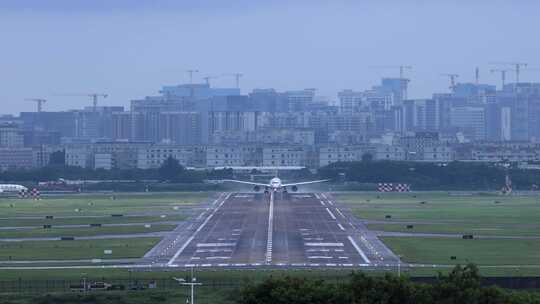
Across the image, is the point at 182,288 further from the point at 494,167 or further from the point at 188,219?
the point at 494,167

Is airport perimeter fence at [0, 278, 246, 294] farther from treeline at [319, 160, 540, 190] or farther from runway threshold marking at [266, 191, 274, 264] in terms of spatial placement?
treeline at [319, 160, 540, 190]

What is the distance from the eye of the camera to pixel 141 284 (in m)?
59.4

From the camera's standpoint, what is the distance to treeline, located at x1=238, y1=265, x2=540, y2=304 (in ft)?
146

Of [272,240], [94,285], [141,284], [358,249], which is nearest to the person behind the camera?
[94,285]

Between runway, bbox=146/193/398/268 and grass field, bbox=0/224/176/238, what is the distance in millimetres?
1931

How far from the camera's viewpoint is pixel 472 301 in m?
44.1

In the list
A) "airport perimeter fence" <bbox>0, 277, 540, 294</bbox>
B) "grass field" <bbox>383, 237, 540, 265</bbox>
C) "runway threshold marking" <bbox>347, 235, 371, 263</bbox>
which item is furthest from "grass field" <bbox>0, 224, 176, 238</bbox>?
"airport perimeter fence" <bbox>0, 277, 540, 294</bbox>

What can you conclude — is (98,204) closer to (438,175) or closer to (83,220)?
(83,220)

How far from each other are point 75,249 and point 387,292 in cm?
3414

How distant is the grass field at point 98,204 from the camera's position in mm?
111812

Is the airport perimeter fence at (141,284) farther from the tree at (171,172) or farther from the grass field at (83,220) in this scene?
the tree at (171,172)

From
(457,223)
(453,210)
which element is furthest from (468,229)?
(453,210)

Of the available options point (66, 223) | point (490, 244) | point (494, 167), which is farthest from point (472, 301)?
point (494, 167)

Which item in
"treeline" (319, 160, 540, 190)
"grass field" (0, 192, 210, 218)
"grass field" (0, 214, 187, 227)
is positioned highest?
"treeline" (319, 160, 540, 190)
